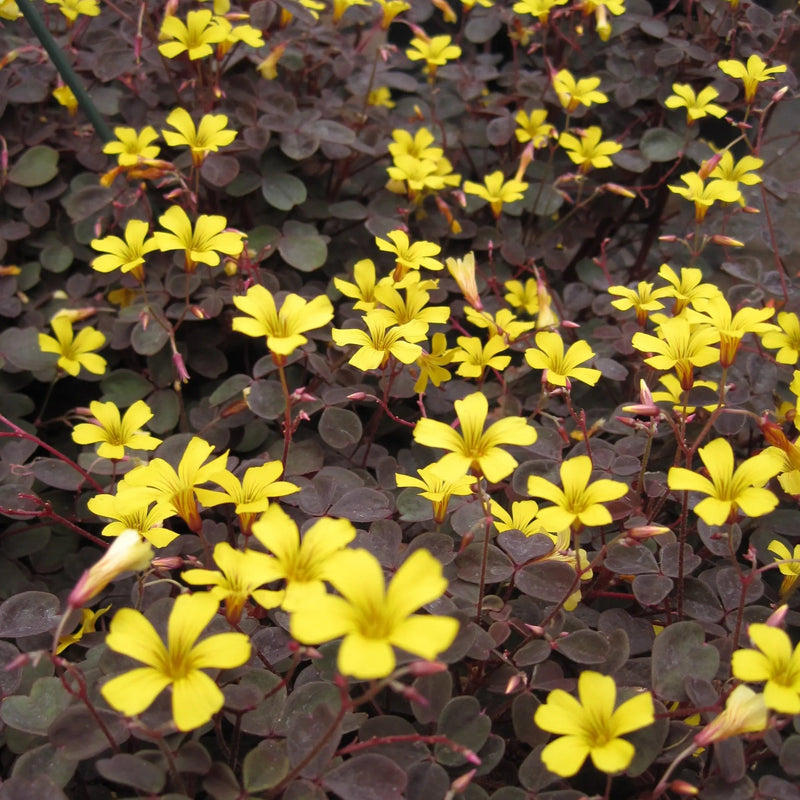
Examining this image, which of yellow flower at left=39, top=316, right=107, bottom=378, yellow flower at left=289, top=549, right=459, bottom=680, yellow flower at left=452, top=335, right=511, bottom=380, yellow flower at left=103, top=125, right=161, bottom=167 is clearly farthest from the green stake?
yellow flower at left=289, top=549, right=459, bottom=680

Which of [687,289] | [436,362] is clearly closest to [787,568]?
[687,289]

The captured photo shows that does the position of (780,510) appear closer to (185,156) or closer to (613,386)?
(613,386)

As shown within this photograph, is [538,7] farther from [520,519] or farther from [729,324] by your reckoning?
[520,519]

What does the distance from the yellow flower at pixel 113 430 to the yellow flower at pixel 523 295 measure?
0.78 meters

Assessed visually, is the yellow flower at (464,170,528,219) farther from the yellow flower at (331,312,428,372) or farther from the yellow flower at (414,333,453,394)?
the yellow flower at (331,312,428,372)

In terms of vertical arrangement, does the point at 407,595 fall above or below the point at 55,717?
above

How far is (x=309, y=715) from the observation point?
824 millimetres

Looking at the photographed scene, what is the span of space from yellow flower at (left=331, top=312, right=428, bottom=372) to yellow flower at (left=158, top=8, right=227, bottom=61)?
0.69 meters

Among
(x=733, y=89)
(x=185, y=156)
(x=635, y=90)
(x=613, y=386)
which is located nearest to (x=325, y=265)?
(x=185, y=156)

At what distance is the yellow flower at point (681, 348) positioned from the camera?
1.05m

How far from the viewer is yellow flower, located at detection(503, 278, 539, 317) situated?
160cm

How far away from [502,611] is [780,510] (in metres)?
0.51

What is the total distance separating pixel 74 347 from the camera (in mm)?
1444

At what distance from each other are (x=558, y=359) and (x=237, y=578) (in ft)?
1.94
